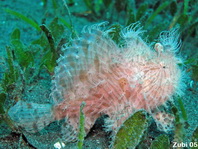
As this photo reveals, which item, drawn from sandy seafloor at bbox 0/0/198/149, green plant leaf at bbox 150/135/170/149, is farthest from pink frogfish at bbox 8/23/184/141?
green plant leaf at bbox 150/135/170/149

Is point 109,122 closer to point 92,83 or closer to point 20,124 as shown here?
point 92,83

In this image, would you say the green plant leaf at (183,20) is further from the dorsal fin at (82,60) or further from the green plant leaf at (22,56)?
the green plant leaf at (22,56)

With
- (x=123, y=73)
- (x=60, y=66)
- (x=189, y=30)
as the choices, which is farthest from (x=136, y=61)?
(x=189, y=30)

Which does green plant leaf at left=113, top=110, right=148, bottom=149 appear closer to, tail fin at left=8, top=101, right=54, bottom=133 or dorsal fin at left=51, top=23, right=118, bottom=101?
dorsal fin at left=51, top=23, right=118, bottom=101

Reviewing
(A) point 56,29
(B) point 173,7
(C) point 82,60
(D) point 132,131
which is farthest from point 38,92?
(B) point 173,7

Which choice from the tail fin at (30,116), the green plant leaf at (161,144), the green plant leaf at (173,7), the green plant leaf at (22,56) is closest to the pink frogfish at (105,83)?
the tail fin at (30,116)
